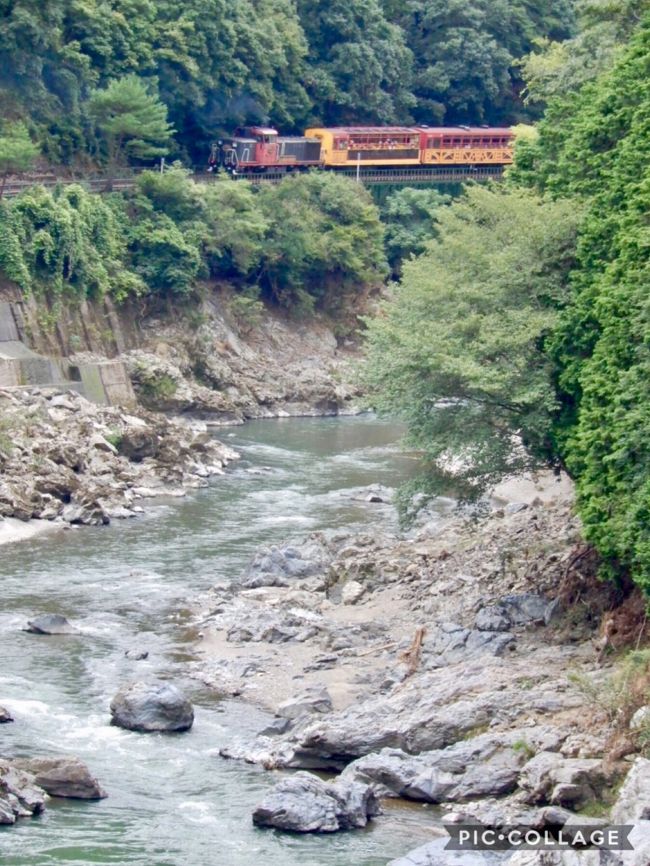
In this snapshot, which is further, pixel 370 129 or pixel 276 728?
pixel 370 129

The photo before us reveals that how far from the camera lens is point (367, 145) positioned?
76125mm

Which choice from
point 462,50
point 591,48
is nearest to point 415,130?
point 462,50

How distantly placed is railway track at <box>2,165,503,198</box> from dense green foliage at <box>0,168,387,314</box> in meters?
0.99

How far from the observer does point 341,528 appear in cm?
4256

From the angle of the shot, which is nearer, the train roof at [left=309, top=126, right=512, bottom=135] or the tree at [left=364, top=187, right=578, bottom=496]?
the tree at [left=364, top=187, right=578, bottom=496]

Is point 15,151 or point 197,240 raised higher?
point 15,151

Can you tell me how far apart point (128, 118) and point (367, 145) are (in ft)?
52.9

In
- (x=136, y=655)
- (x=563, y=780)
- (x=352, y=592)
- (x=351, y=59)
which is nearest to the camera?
(x=563, y=780)

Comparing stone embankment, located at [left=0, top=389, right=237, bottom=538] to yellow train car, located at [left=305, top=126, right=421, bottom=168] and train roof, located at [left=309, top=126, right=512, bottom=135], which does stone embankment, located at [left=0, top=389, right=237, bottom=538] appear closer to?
yellow train car, located at [left=305, top=126, right=421, bottom=168]

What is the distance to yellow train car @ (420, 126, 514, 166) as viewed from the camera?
7825 cm

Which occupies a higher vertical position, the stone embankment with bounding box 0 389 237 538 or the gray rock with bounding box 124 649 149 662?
the gray rock with bounding box 124 649 149 662

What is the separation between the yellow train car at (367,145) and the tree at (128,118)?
10.4m

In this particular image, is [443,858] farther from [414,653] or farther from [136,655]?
[136,655]

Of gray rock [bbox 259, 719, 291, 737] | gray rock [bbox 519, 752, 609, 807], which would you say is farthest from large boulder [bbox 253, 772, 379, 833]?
gray rock [bbox 259, 719, 291, 737]
